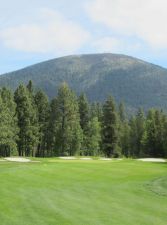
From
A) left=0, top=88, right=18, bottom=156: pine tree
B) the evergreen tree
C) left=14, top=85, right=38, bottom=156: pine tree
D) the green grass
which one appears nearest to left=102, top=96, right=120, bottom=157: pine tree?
left=14, top=85, right=38, bottom=156: pine tree

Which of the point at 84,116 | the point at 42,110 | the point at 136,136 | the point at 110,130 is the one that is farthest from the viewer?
the point at 136,136

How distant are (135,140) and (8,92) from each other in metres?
52.9

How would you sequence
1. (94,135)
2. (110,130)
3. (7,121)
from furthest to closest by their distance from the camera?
(94,135) → (110,130) → (7,121)

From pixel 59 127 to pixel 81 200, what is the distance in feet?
228

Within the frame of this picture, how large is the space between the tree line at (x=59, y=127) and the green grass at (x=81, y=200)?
172ft

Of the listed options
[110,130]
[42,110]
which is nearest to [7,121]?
[42,110]

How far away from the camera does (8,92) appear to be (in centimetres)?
7800

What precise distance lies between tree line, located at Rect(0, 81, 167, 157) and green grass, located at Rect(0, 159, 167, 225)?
172ft

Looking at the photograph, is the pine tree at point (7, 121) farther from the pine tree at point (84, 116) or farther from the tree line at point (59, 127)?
the pine tree at point (84, 116)

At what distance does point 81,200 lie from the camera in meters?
15.8

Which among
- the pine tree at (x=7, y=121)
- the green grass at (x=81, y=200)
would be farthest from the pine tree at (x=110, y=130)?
the green grass at (x=81, y=200)

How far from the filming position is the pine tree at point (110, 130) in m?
91.4

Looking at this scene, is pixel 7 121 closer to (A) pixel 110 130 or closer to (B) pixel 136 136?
(A) pixel 110 130

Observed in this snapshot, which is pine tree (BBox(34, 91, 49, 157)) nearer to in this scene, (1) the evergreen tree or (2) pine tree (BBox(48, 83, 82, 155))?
(2) pine tree (BBox(48, 83, 82, 155))
